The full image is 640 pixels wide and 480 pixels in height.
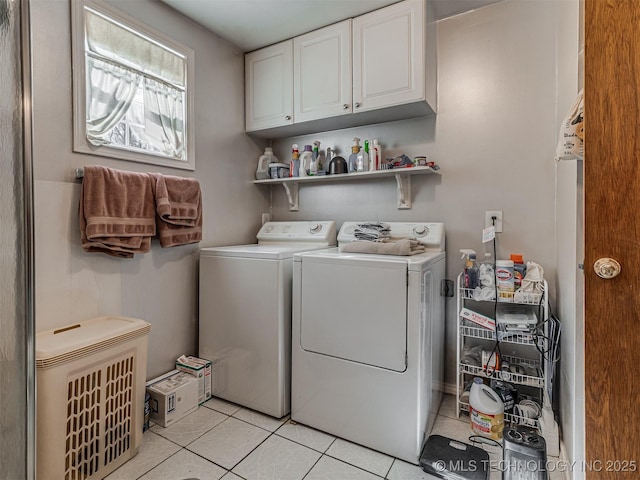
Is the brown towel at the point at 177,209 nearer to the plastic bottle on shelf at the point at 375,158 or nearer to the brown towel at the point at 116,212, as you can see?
the brown towel at the point at 116,212

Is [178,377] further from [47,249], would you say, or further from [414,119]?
[414,119]

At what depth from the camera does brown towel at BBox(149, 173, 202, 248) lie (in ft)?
5.89

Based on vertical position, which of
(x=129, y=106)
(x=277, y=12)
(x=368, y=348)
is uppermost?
(x=277, y=12)

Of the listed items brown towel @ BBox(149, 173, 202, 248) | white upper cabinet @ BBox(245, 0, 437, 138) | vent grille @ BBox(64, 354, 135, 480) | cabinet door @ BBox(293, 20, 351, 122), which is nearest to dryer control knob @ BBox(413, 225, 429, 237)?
white upper cabinet @ BBox(245, 0, 437, 138)

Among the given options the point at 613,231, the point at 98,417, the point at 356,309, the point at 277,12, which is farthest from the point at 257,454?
the point at 277,12

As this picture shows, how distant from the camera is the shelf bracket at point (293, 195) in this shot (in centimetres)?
Result: 259

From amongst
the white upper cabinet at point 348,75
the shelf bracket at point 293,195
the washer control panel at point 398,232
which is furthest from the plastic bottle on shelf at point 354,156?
the shelf bracket at point 293,195

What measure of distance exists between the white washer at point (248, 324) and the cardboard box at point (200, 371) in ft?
0.13

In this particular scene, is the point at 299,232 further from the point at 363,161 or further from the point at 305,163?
the point at 363,161

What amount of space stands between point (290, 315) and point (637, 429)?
1.39 m

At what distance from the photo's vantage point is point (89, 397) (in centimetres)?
133

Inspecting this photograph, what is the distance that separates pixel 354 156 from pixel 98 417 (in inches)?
76.6

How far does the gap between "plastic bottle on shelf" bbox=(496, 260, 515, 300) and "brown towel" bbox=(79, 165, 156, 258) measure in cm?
187

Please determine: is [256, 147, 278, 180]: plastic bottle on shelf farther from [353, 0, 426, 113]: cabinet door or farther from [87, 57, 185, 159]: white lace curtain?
[353, 0, 426, 113]: cabinet door
